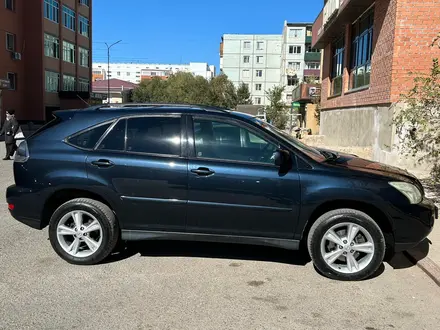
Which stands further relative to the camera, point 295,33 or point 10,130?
point 295,33

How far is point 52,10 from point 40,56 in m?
6.33

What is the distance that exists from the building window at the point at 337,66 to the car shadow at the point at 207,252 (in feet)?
46.2

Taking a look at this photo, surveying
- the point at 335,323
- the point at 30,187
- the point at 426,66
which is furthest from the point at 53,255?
the point at 426,66

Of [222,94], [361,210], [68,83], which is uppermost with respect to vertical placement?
[222,94]

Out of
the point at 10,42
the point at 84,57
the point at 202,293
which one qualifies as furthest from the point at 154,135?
the point at 84,57

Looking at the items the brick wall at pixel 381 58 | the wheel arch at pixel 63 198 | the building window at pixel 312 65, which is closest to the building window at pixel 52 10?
the brick wall at pixel 381 58

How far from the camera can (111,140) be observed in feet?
15.8

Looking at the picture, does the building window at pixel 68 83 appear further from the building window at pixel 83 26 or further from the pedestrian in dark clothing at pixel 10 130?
the pedestrian in dark clothing at pixel 10 130

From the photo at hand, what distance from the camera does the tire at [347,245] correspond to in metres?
4.46

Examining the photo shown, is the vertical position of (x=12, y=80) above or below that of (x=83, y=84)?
below

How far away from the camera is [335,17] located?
1698cm

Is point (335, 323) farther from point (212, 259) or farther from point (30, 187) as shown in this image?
point (30, 187)

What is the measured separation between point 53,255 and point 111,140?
160 cm

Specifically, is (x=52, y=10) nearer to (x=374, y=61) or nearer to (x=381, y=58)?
(x=374, y=61)
